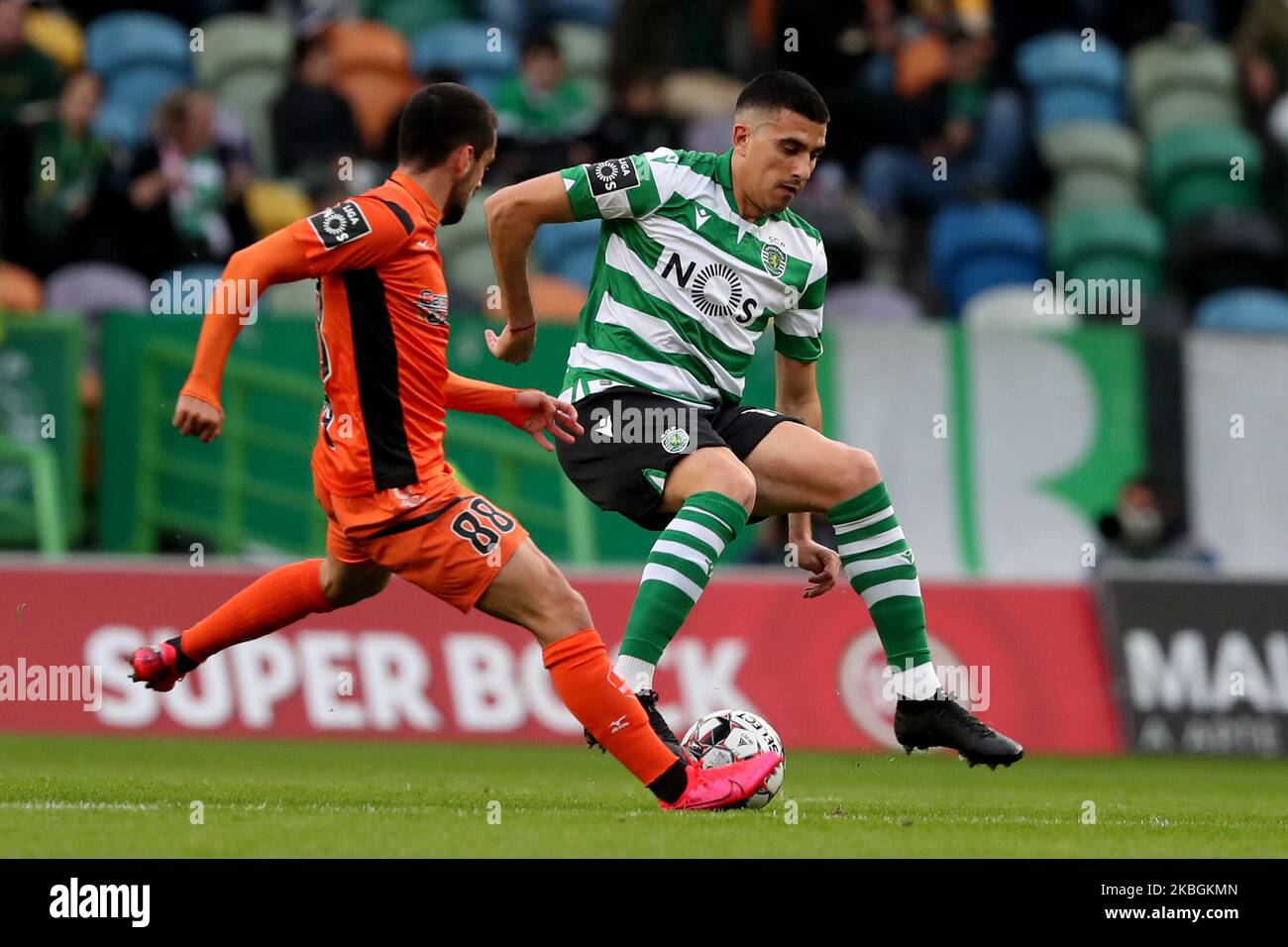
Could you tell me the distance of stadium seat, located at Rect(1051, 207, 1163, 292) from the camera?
15281mm

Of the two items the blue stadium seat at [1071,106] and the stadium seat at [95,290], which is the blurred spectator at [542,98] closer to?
the stadium seat at [95,290]

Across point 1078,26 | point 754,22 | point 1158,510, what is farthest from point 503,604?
point 1078,26

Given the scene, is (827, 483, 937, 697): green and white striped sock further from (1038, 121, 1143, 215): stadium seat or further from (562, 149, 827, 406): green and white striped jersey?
(1038, 121, 1143, 215): stadium seat

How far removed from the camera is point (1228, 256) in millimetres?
15367

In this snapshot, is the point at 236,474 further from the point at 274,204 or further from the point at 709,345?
Result: the point at 709,345

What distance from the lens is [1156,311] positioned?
584 inches

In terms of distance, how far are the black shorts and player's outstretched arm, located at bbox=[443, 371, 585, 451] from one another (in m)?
0.20

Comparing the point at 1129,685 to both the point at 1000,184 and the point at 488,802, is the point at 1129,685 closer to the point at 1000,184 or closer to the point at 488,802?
the point at 1000,184

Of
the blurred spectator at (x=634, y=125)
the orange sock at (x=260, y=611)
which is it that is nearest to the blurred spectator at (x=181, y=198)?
the blurred spectator at (x=634, y=125)

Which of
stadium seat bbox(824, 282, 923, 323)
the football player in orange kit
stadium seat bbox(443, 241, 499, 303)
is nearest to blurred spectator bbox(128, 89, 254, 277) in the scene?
stadium seat bbox(443, 241, 499, 303)

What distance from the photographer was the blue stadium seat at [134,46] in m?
15.1

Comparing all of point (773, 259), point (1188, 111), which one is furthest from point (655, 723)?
point (1188, 111)

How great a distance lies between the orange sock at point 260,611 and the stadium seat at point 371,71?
28.0 feet

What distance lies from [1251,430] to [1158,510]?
1.02 m
